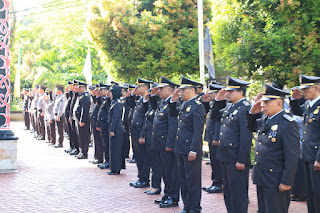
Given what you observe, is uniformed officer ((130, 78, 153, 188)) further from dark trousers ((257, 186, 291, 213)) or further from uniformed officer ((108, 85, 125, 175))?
dark trousers ((257, 186, 291, 213))

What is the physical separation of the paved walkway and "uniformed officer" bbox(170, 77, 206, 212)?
0.64 meters

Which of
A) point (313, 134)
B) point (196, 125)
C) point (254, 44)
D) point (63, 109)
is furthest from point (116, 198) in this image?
point (63, 109)

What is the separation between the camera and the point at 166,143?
28.0 ft

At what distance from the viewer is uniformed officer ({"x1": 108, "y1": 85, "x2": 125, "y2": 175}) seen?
38.4ft

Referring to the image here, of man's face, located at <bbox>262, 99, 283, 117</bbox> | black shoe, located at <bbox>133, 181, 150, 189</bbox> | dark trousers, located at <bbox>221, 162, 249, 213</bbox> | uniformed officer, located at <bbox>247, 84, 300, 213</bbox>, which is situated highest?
man's face, located at <bbox>262, 99, 283, 117</bbox>

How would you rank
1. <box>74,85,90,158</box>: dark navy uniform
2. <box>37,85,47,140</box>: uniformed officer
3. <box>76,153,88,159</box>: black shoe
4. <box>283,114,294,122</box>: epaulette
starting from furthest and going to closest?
<box>37,85,47,140</box>: uniformed officer → <box>76,153,88,159</box>: black shoe → <box>74,85,90,158</box>: dark navy uniform → <box>283,114,294,122</box>: epaulette

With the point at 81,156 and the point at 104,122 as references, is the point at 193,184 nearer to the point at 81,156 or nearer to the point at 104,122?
the point at 104,122

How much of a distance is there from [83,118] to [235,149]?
8056mm

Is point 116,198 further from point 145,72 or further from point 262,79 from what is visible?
point 145,72

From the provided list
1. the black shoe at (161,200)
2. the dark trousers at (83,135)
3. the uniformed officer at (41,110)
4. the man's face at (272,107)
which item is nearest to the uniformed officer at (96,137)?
the dark trousers at (83,135)

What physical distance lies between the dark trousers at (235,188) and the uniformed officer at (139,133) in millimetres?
3464

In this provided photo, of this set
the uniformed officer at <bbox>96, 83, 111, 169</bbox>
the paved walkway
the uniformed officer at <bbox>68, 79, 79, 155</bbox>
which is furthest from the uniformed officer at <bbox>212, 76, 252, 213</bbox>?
the uniformed officer at <bbox>68, 79, 79, 155</bbox>

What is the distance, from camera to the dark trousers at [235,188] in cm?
691

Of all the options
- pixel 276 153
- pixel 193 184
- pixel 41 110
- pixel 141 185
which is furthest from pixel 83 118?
pixel 276 153
